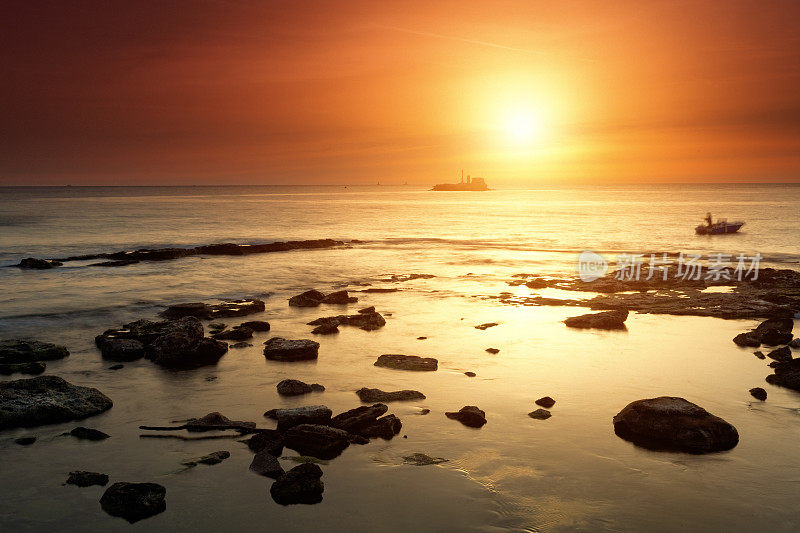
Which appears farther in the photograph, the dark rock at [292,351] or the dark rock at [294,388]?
the dark rock at [292,351]

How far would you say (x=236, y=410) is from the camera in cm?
1352

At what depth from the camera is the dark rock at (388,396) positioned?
1395 centimetres

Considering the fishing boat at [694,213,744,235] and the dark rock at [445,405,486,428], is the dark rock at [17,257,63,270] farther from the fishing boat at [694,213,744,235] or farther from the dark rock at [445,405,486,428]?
the fishing boat at [694,213,744,235]

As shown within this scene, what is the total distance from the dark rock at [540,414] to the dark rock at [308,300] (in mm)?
15812

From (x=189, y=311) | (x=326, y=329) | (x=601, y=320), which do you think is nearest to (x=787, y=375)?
(x=601, y=320)

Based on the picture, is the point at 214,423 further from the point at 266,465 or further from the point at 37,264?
the point at 37,264

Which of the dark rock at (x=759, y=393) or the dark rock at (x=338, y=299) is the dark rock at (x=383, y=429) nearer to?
the dark rock at (x=759, y=393)

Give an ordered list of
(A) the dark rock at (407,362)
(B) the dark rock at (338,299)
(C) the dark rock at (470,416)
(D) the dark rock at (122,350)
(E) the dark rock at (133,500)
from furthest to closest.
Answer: (B) the dark rock at (338,299)
(D) the dark rock at (122,350)
(A) the dark rock at (407,362)
(C) the dark rock at (470,416)
(E) the dark rock at (133,500)

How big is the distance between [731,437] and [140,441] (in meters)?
11.7

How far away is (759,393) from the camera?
13977mm

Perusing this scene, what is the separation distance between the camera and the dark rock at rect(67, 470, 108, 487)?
32.7ft

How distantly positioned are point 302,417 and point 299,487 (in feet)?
7.58

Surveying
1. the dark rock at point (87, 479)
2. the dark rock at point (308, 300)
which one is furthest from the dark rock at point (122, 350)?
the dark rock at point (308, 300)

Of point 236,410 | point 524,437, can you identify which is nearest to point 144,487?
point 236,410
